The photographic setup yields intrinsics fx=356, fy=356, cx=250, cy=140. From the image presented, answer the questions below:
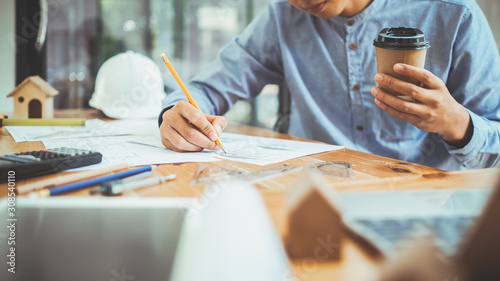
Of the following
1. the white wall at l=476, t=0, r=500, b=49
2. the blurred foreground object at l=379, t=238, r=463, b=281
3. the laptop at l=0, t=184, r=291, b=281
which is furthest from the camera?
the white wall at l=476, t=0, r=500, b=49

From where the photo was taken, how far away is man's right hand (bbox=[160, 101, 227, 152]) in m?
0.62

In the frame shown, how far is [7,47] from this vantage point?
1.69 meters

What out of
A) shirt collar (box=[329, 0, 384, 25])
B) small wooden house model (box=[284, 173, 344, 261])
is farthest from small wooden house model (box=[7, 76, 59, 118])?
small wooden house model (box=[284, 173, 344, 261])

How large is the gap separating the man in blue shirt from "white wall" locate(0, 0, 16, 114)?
1220 mm

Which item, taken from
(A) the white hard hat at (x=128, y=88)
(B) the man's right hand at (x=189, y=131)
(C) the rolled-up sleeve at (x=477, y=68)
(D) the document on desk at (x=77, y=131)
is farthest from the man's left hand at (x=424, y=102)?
(A) the white hard hat at (x=128, y=88)

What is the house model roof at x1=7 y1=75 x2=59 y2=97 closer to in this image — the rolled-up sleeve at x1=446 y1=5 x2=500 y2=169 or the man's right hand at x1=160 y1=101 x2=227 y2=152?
the man's right hand at x1=160 y1=101 x2=227 y2=152

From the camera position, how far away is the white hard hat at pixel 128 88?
3.49ft

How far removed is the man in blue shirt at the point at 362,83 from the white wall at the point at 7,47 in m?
1.22

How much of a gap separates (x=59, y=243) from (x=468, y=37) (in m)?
0.84

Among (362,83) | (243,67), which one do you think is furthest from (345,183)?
(243,67)

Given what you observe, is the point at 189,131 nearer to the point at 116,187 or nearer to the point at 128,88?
the point at 116,187

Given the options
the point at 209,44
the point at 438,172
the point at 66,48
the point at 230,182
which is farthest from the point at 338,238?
the point at 209,44

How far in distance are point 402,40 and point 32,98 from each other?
0.98m

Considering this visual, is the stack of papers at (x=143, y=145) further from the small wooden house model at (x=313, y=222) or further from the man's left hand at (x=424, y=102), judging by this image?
the small wooden house model at (x=313, y=222)
